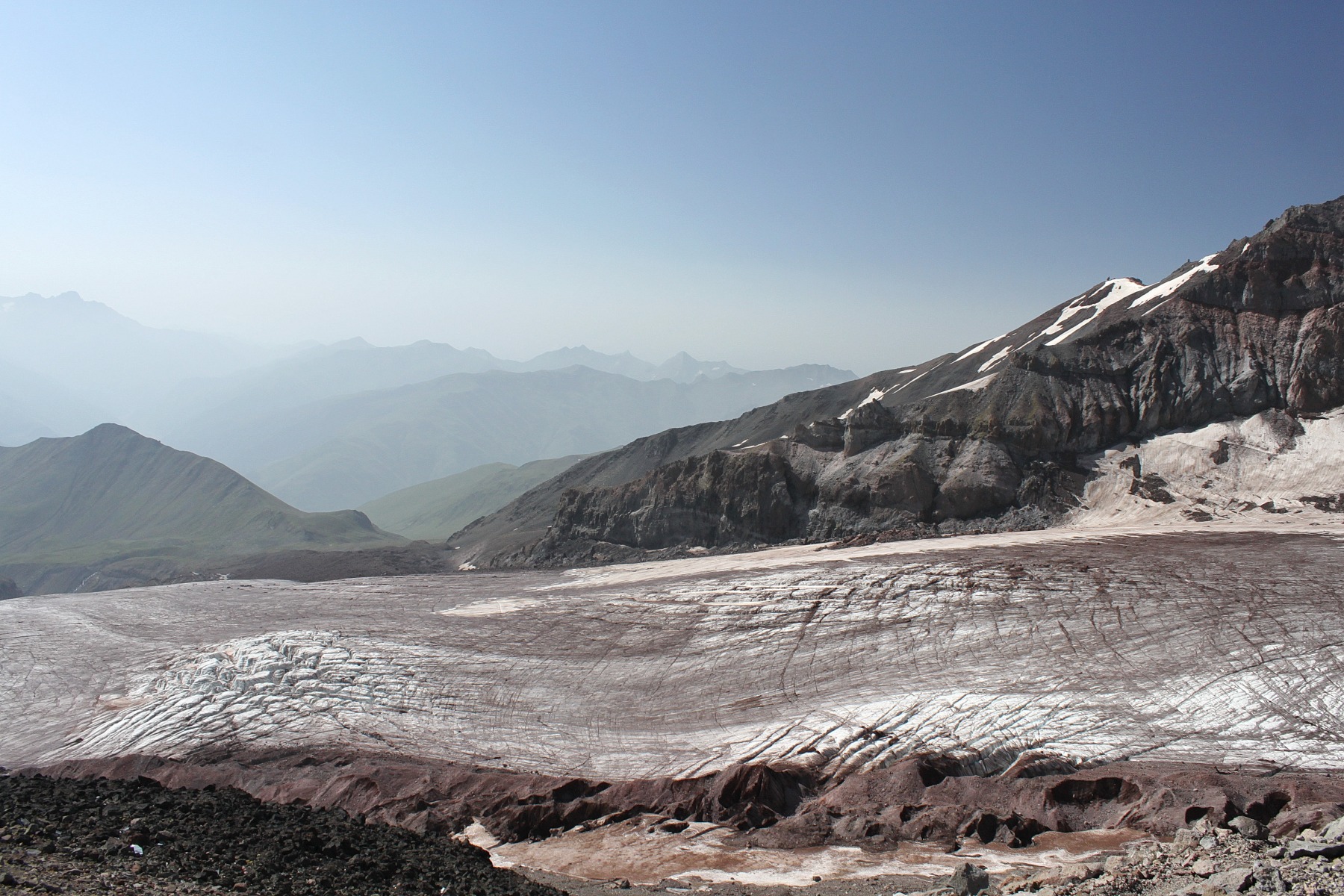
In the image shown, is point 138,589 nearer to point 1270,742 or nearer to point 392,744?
point 392,744

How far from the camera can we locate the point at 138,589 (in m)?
41.9

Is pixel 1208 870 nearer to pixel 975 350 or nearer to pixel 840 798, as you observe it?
pixel 840 798

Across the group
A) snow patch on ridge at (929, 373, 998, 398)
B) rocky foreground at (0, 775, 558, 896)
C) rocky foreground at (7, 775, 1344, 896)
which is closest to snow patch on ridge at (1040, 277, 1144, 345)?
snow patch on ridge at (929, 373, 998, 398)

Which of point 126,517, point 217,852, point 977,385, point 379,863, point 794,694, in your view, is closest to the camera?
point 379,863

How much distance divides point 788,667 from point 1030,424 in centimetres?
2593

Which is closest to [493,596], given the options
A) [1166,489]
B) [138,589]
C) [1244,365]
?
[138,589]

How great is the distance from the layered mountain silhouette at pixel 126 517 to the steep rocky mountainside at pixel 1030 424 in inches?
2576

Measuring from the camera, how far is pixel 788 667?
78.1ft

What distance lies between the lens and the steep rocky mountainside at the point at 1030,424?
3909 centimetres

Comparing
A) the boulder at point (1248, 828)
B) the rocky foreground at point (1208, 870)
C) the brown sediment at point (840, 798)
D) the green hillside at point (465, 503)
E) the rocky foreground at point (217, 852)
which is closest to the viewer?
the rocky foreground at point (1208, 870)

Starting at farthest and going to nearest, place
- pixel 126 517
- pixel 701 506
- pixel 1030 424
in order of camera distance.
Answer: pixel 126 517 < pixel 701 506 < pixel 1030 424

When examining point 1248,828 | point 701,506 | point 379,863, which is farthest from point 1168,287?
point 379,863

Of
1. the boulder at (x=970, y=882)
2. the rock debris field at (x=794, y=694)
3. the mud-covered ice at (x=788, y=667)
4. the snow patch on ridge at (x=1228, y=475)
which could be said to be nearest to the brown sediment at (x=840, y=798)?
the rock debris field at (x=794, y=694)

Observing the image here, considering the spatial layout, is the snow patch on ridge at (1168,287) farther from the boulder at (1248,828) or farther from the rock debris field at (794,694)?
the boulder at (1248,828)
